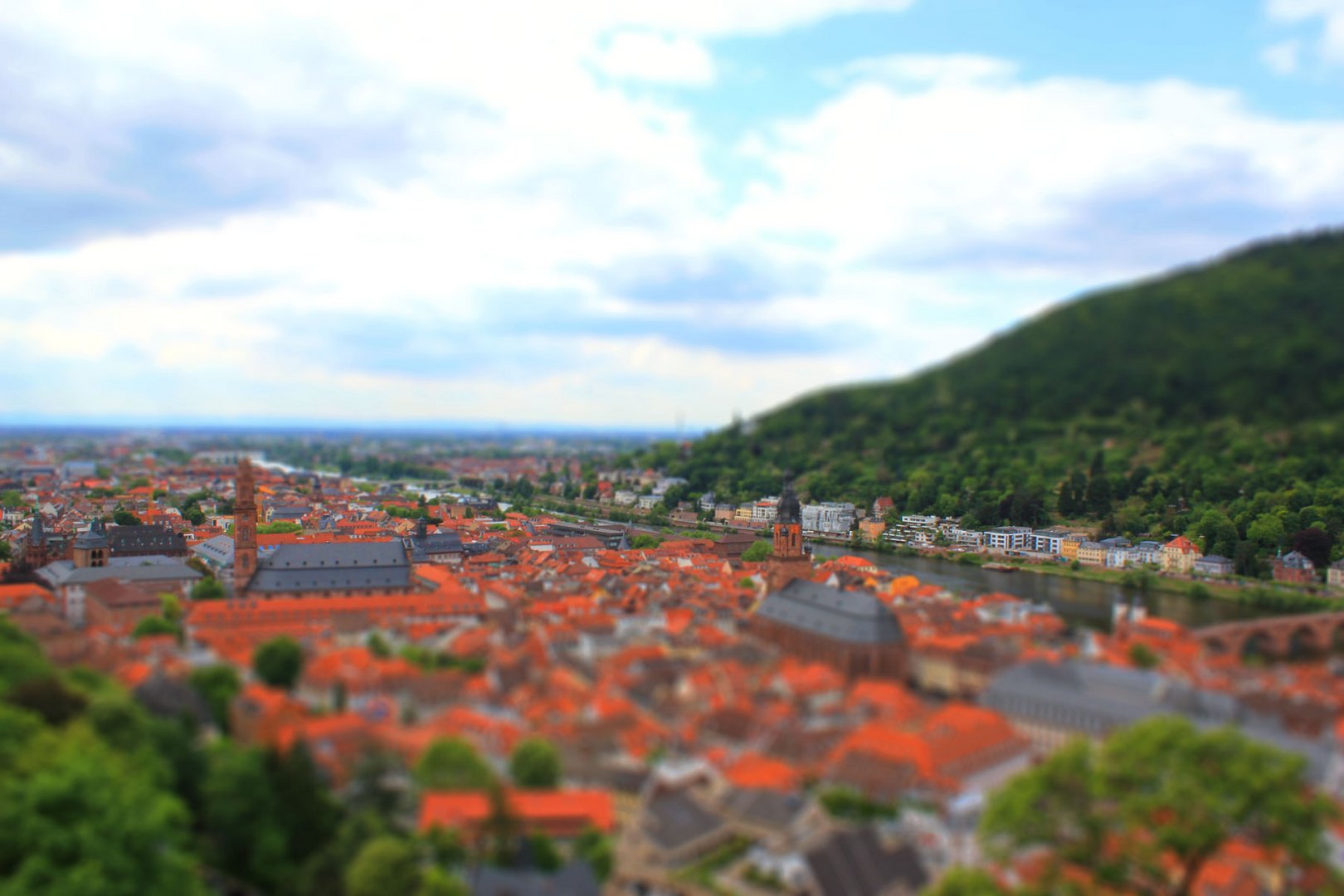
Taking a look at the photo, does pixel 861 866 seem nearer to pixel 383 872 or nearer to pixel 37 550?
pixel 383 872

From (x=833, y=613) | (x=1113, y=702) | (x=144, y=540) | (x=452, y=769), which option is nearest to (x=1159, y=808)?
(x=1113, y=702)

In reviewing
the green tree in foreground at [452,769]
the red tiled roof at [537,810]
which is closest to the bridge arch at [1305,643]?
the red tiled roof at [537,810]

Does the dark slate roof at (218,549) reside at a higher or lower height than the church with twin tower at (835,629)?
lower

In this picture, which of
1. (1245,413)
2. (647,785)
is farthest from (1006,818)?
(1245,413)

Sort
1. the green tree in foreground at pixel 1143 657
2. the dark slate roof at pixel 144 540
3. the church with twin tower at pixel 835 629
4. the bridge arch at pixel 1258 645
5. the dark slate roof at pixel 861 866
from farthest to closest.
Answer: the dark slate roof at pixel 144 540
the bridge arch at pixel 1258 645
the church with twin tower at pixel 835 629
the green tree in foreground at pixel 1143 657
the dark slate roof at pixel 861 866

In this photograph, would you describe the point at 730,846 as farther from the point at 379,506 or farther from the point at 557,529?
the point at 379,506

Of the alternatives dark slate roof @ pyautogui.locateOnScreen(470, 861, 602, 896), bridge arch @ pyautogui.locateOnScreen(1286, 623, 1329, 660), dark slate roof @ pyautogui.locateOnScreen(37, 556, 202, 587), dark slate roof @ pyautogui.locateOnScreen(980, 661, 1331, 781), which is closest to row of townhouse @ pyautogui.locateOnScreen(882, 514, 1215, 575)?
bridge arch @ pyautogui.locateOnScreen(1286, 623, 1329, 660)

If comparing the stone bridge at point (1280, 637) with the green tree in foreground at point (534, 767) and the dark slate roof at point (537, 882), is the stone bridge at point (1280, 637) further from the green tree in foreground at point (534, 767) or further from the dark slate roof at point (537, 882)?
the dark slate roof at point (537, 882)
